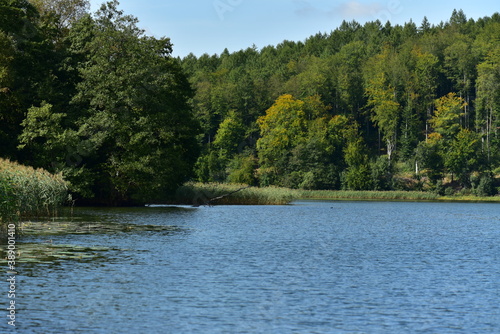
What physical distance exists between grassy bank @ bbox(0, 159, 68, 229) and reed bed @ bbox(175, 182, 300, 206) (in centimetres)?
2973

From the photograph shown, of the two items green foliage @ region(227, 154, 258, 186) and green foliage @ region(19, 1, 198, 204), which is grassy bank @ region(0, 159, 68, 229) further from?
green foliage @ region(227, 154, 258, 186)

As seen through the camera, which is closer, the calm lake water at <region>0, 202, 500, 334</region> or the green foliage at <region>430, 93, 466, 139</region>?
the calm lake water at <region>0, 202, 500, 334</region>

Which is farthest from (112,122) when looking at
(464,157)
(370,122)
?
(370,122)

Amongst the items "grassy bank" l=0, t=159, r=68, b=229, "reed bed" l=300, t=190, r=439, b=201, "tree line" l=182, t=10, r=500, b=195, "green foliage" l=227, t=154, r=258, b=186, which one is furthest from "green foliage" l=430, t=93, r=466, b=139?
"grassy bank" l=0, t=159, r=68, b=229

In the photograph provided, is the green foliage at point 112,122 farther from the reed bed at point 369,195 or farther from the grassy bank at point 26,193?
the reed bed at point 369,195

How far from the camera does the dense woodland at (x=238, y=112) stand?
62312 mm

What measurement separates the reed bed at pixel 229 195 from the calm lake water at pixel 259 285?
36.3m

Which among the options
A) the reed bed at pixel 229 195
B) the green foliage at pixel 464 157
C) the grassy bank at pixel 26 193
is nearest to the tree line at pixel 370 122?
the green foliage at pixel 464 157

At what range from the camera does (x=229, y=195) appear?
254 ft

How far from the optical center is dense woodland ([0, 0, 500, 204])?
62312mm

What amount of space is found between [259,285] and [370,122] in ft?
472

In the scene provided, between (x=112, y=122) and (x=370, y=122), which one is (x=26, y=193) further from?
(x=370, y=122)

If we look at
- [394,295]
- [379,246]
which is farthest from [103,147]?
[394,295]

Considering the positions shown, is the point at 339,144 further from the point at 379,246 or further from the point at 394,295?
the point at 394,295
